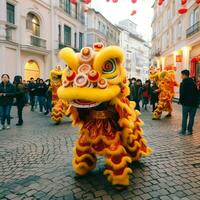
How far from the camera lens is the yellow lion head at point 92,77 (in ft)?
11.2

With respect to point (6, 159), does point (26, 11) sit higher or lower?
higher

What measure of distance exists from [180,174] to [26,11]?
18.9 metres

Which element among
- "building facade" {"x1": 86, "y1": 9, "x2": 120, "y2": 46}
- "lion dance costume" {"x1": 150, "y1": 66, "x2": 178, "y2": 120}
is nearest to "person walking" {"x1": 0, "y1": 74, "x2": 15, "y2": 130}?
"lion dance costume" {"x1": 150, "y1": 66, "x2": 178, "y2": 120}

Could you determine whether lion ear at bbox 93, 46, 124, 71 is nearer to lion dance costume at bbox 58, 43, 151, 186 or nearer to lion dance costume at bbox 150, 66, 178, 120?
lion dance costume at bbox 58, 43, 151, 186

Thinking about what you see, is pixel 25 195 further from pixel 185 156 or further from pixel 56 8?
pixel 56 8

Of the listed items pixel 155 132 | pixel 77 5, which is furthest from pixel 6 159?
pixel 77 5

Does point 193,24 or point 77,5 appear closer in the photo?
point 193,24

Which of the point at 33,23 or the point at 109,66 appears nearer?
the point at 109,66

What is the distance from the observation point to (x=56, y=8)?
77.8 feet

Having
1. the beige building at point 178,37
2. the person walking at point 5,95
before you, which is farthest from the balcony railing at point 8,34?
the beige building at point 178,37

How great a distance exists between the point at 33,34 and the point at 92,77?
1914 centimetres

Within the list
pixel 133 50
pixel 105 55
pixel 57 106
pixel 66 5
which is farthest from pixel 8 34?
pixel 133 50

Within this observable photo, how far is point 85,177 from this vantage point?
4047 mm

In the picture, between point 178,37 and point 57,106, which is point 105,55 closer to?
point 57,106
